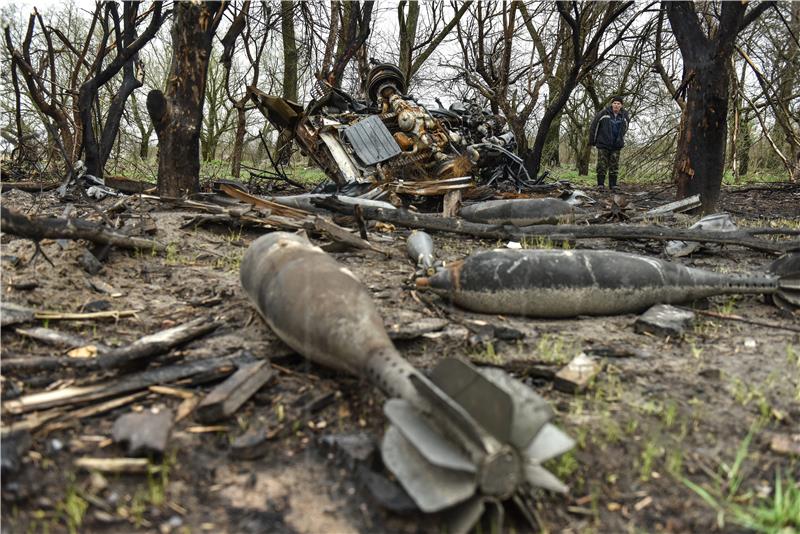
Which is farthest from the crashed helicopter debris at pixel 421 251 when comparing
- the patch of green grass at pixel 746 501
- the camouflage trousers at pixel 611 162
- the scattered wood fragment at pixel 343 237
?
the camouflage trousers at pixel 611 162

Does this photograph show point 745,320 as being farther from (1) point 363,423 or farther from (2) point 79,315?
(2) point 79,315

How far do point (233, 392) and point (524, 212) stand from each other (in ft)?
17.2

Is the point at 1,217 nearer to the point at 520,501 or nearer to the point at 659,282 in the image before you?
the point at 520,501

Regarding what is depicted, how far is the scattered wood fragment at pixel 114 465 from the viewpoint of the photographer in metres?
1.98

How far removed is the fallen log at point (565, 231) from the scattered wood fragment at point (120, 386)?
3.84m

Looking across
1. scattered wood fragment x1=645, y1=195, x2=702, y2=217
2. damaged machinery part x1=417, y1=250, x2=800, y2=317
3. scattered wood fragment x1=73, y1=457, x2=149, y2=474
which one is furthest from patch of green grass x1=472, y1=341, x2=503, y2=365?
scattered wood fragment x1=645, y1=195, x2=702, y2=217

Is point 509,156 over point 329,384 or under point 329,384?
over

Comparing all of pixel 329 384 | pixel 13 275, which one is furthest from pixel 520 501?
Result: pixel 13 275

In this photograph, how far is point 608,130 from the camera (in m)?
13.1

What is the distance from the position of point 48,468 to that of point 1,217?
2065 millimetres

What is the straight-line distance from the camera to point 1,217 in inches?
132

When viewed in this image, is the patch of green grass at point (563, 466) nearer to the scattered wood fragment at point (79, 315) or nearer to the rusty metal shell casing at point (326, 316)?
the rusty metal shell casing at point (326, 316)

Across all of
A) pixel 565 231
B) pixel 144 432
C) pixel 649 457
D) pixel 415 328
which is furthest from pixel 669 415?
pixel 565 231

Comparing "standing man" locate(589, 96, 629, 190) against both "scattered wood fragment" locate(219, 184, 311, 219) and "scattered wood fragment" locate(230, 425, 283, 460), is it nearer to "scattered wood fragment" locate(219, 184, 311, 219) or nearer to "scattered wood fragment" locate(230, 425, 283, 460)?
"scattered wood fragment" locate(219, 184, 311, 219)
